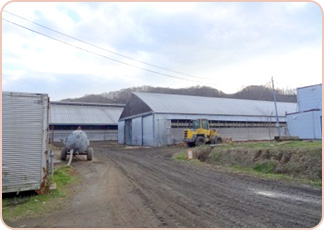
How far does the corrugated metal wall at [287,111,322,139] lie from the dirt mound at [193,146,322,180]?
1348cm

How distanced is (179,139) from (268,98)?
44.4 meters

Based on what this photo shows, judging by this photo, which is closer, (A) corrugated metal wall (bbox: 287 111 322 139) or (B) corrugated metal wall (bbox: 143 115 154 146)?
(A) corrugated metal wall (bbox: 287 111 322 139)

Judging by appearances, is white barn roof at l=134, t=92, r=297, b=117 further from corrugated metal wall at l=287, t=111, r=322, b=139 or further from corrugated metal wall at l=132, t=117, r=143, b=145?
corrugated metal wall at l=287, t=111, r=322, b=139

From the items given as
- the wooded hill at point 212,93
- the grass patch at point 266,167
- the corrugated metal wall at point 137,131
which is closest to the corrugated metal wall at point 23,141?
the grass patch at point 266,167

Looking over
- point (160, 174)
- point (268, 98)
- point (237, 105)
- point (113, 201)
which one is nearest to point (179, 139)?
point (237, 105)

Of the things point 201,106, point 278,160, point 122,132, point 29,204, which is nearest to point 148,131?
point 201,106

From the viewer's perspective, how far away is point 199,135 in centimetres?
2631

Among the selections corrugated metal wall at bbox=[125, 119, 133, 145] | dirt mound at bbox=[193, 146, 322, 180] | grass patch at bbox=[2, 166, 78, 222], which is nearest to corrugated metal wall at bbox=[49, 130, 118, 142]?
corrugated metal wall at bbox=[125, 119, 133, 145]

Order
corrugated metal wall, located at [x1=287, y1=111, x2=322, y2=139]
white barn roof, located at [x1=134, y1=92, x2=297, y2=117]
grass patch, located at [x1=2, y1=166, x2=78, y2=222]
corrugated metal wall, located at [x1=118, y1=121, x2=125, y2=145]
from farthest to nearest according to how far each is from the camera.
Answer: corrugated metal wall, located at [x1=118, y1=121, x2=125, y2=145] → white barn roof, located at [x1=134, y1=92, x2=297, y2=117] → corrugated metal wall, located at [x1=287, y1=111, x2=322, y2=139] → grass patch, located at [x1=2, y1=166, x2=78, y2=222]

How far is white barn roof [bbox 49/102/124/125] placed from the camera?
4756cm

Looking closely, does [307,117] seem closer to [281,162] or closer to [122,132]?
[281,162]

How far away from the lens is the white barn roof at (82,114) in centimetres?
4756

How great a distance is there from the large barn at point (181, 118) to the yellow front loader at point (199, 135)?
4.54 meters

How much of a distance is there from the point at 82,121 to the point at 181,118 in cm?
2262
